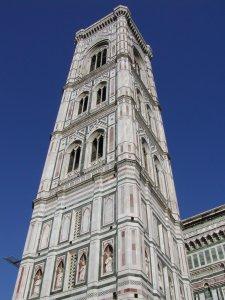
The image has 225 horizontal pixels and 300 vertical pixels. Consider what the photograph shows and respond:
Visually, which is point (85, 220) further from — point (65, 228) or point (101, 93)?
point (101, 93)

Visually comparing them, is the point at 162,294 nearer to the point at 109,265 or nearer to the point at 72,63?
the point at 109,265

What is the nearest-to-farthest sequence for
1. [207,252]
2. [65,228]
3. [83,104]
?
[65,228], [207,252], [83,104]

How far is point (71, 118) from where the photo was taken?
27797 mm

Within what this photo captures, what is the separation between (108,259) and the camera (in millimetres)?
16109

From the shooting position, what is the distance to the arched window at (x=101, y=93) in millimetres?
27695

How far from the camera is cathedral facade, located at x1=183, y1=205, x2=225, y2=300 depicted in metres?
21.0

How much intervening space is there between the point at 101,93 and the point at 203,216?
11239mm

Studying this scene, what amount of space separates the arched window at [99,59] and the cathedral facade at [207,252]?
619 inches

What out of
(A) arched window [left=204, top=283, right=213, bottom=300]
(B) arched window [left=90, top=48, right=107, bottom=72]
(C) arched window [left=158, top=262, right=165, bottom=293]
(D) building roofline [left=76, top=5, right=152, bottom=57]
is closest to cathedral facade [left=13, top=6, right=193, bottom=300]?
(C) arched window [left=158, top=262, right=165, bottom=293]

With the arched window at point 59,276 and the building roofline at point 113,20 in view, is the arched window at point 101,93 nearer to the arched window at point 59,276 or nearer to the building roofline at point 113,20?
the building roofline at point 113,20

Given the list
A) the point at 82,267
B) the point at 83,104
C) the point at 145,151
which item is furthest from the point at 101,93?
the point at 82,267

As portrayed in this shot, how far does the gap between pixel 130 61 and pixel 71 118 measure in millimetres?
6782

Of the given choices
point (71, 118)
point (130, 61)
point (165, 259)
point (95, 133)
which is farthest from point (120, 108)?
point (165, 259)

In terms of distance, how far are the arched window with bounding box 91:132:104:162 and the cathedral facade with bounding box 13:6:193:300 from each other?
0.06m
